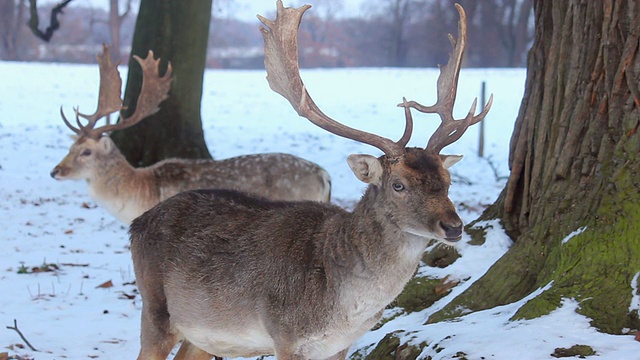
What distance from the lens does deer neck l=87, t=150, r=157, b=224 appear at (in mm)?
9195

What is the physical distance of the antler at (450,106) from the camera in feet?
14.9

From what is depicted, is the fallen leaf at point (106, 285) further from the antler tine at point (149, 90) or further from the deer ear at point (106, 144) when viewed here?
the antler tine at point (149, 90)

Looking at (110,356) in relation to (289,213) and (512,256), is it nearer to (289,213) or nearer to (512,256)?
(289,213)

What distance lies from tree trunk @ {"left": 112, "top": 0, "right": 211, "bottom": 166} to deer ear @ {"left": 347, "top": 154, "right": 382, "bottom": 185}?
7889 mm

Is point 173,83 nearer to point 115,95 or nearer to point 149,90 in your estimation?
point 149,90

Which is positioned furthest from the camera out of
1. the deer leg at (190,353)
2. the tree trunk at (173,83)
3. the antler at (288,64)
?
the tree trunk at (173,83)

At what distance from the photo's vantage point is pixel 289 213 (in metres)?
4.77

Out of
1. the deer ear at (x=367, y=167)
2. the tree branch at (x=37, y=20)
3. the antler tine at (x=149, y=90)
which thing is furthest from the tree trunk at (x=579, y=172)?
the tree branch at (x=37, y=20)

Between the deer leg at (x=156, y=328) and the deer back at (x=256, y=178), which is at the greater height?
the deer back at (x=256, y=178)

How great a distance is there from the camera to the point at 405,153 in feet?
14.2

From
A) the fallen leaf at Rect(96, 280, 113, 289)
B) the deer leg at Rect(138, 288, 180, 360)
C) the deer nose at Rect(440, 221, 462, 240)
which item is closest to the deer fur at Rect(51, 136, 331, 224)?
the fallen leaf at Rect(96, 280, 113, 289)

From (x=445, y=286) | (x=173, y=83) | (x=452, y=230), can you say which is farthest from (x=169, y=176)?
(x=452, y=230)

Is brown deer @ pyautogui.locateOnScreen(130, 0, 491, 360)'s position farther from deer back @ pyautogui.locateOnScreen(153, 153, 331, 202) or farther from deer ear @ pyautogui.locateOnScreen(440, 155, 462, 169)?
deer back @ pyautogui.locateOnScreen(153, 153, 331, 202)

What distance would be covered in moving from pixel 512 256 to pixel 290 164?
14.0 feet
